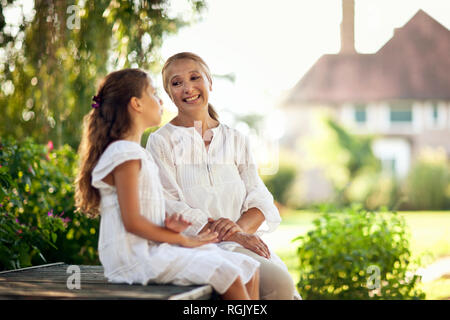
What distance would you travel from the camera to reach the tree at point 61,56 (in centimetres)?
502

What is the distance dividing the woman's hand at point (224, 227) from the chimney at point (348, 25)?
3024 mm

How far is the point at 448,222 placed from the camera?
13898 mm

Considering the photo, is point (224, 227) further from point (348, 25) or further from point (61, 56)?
point (348, 25)

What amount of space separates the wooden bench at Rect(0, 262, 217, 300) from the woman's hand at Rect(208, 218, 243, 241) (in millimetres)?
403

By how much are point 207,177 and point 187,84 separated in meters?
0.43

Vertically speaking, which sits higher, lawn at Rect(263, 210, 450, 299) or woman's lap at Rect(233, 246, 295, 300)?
woman's lap at Rect(233, 246, 295, 300)

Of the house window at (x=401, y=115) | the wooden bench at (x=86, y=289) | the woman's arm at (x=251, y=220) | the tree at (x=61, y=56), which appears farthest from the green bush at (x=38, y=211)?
the house window at (x=401, y=115)

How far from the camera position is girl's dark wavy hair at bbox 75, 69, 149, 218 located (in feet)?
7.99

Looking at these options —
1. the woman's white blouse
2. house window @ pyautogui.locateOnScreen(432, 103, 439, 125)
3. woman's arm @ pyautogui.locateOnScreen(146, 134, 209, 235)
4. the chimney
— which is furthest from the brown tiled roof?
woman's arm @ pyautogui.locateOnScreen(146, 134, 209, 235)

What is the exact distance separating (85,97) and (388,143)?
23.6 m

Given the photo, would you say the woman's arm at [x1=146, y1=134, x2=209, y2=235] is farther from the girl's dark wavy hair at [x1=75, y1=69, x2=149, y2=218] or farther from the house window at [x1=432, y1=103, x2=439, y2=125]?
the house window at [x1=432, y1=103, x2=439, y2=125]

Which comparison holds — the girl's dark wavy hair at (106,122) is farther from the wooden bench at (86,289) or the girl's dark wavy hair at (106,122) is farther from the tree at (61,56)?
the tree at (61,56)

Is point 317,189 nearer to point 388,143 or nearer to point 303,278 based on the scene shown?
point 388,143
